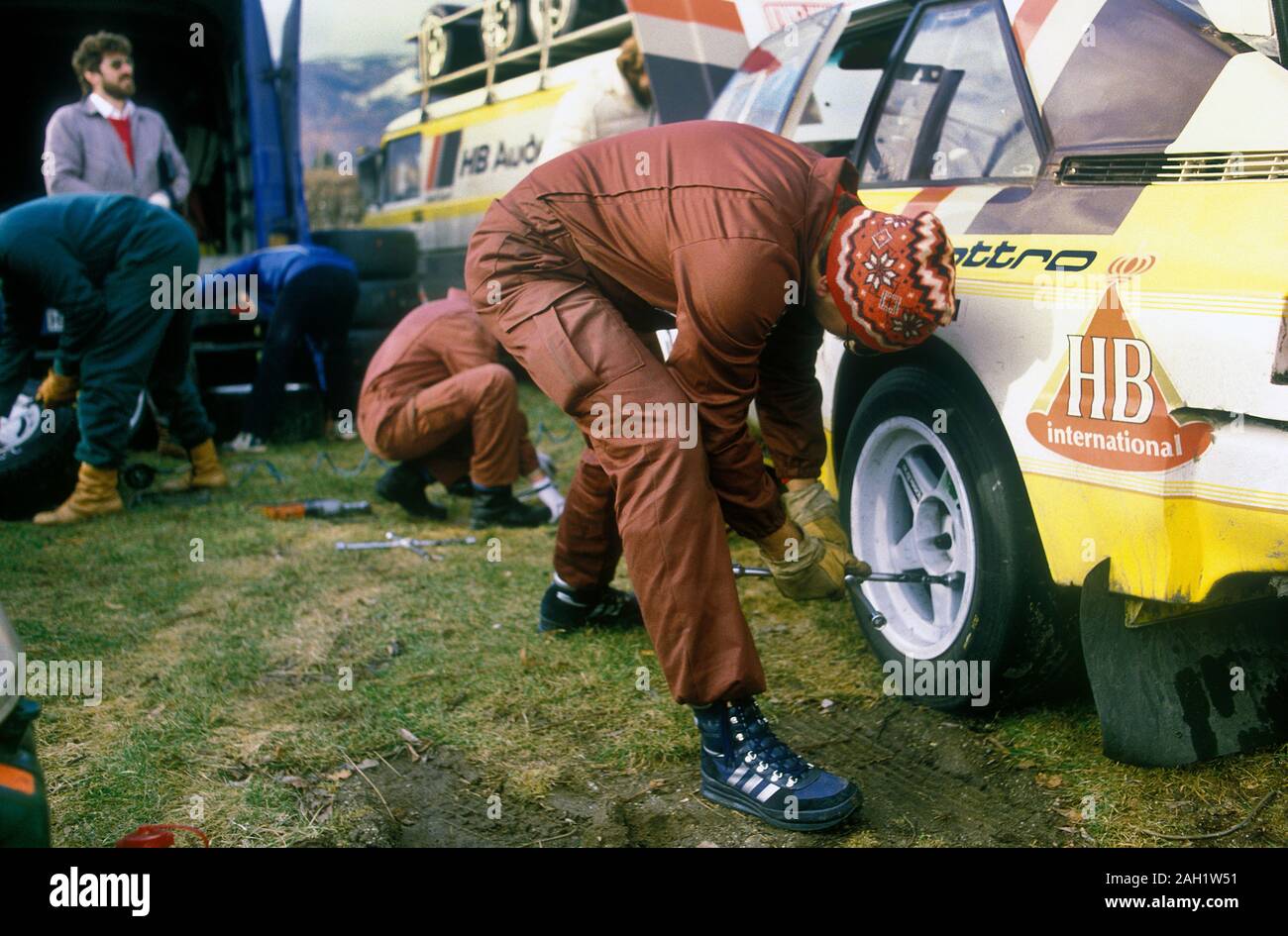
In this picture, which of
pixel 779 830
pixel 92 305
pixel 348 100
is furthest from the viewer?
pixel 348 100

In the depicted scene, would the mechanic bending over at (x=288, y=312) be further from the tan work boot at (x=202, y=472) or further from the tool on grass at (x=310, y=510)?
the tool on grass at (x=310, y=510)

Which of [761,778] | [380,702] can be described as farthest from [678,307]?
[380,702]

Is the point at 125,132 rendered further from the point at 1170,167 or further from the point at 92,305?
the point at 1170,167

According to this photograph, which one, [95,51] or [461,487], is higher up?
[95,51]

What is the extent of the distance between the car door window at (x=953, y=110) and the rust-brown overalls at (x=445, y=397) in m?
1.83

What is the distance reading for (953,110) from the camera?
2.94m

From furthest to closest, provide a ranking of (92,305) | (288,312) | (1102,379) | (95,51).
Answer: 1. (288,312)
2. (95,51)
3. (92,305)
4. (1102,379)

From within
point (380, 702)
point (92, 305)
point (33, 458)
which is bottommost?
point (380, 702)

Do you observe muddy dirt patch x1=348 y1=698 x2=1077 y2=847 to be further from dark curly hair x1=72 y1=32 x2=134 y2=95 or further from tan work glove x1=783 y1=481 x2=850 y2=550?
dark curly hair x1=72 y1=32 x2=134 y2=95

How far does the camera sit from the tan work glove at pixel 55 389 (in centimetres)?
497

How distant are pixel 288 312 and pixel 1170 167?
5096mm

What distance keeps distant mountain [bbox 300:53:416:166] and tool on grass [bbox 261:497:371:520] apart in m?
15.4

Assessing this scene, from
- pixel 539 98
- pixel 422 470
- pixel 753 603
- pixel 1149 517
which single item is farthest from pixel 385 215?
pixel 1149 517

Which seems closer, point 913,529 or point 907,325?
point 907,325
